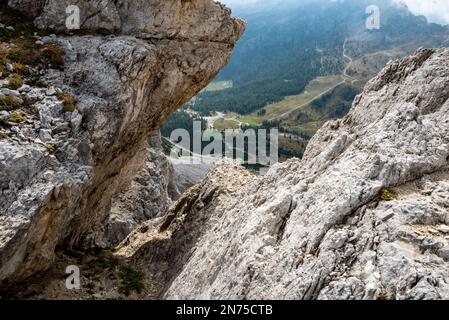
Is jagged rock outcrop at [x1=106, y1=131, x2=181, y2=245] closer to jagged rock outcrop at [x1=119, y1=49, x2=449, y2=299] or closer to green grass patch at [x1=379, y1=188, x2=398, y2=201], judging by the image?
jagged rock outcrop at [x1=119, y1=49, x2=449, y2=299]

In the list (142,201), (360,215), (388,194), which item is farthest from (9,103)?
(142,201)

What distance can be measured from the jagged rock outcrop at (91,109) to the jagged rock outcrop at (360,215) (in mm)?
11319

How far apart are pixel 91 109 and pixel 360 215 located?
2485 centimetres

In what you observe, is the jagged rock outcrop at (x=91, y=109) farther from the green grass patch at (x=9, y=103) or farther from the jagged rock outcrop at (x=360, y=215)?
the jagged rock outcrop at (x=360, y=215)

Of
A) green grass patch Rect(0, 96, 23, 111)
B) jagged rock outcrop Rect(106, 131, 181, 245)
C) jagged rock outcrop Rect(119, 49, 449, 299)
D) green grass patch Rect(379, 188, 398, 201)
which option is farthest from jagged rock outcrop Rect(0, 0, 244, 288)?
green grass patch Rect(379, 188, 398, 201)

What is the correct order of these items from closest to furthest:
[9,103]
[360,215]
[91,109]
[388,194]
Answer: [360,215]
[388,194]
[9,103]
[91,109]

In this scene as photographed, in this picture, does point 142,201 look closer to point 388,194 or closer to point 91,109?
point 91,109

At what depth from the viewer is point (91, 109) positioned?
→ 39.1 metres

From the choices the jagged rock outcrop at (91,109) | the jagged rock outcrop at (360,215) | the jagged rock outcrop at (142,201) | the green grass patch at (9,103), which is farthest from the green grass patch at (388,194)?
the jagged rock outcrop at (142,201)

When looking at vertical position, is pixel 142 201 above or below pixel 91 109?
below

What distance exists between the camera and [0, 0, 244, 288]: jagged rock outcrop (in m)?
32.6

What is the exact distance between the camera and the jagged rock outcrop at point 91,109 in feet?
107

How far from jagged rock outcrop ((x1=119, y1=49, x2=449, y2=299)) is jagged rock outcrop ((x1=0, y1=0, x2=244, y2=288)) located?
11319mm
